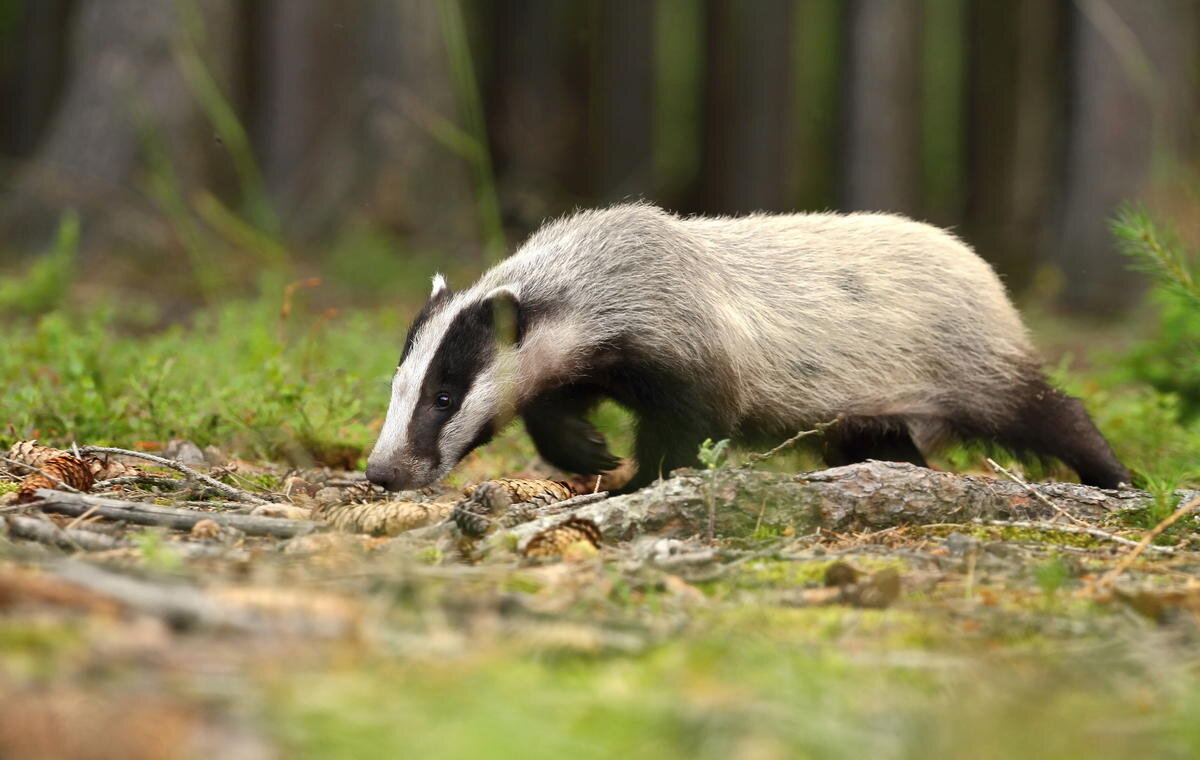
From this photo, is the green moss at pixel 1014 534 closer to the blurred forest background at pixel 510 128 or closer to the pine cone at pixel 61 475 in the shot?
the pine cone at pixel 61 475

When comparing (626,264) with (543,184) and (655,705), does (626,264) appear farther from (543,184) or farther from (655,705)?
(543,184)

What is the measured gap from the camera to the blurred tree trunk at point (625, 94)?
19.7 metres

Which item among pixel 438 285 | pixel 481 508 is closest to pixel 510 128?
pixel 438 285

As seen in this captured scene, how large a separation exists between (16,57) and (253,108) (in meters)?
9.07

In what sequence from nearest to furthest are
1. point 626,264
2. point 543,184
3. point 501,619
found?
point 501,619
point 626,264
point 543,184

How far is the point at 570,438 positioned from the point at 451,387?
64 centimetres

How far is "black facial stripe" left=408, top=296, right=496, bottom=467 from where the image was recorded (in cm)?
467

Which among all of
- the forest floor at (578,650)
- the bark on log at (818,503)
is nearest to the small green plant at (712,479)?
the bark on log at (818,503)

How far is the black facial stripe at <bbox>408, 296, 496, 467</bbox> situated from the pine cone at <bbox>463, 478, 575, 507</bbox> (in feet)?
1.02

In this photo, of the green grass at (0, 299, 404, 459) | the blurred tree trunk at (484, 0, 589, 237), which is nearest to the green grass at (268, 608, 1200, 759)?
the green grass at (0, 299, 404, 459)

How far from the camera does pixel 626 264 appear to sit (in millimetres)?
4969

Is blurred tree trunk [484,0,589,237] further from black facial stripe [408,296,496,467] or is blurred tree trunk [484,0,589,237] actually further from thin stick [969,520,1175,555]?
thin stick [969,520,1175,555]

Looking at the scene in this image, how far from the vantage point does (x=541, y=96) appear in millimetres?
19297

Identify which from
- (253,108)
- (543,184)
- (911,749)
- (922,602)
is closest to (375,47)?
(253,108)
